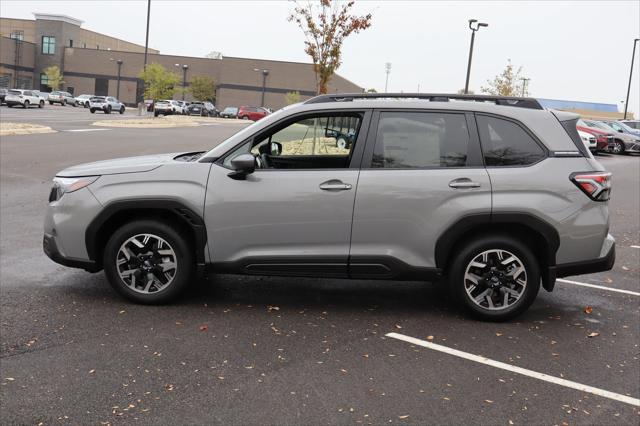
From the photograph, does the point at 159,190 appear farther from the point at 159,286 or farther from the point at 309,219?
the point at 309,219

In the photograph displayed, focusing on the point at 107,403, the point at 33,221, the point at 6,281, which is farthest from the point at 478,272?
the point at 33,221

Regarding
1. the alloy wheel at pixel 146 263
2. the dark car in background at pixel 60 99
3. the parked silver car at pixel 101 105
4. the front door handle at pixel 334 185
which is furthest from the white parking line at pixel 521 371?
the dark car in background at pixel 60 99

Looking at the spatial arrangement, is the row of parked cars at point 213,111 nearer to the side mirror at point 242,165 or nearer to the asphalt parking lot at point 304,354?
the asphalt parking lot at point 304,354

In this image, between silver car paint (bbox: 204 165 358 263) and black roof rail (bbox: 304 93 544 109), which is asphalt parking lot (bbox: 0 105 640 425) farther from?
black roof rail (bbox: 304 93 544 109)

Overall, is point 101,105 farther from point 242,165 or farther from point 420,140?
point 420,140

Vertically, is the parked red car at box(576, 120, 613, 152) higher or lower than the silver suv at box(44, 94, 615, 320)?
higher

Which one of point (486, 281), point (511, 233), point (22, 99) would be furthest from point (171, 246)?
point (22, 99)

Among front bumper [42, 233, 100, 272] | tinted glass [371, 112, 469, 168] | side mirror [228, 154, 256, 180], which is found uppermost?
tinted glass [371, 112, 469, 168]

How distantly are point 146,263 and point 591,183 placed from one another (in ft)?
12.6

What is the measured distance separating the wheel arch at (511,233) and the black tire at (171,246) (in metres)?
2.14

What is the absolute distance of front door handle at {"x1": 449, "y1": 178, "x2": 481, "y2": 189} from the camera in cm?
542

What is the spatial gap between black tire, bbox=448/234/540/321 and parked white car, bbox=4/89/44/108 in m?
55.7

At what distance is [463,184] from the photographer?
5.43m

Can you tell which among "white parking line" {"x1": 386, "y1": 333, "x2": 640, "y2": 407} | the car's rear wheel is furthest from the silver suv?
the car's rear wheel
